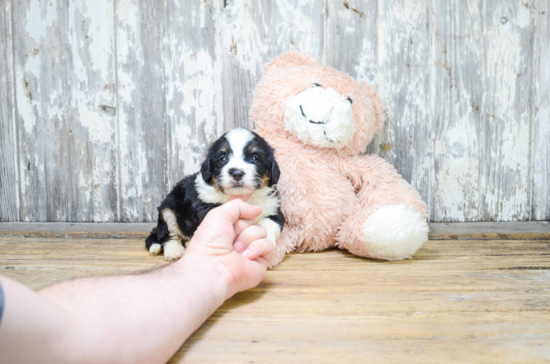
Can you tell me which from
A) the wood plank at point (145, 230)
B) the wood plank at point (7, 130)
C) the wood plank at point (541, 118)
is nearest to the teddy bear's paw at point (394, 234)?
the wood plank at point (145, 230)

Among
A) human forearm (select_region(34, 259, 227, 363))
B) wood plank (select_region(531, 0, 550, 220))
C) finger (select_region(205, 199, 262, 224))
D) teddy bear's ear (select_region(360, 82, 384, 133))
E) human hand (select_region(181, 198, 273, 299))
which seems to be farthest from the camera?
wood plank (select_region(531, 0, 550, 220))

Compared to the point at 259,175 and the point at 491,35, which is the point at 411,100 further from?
the point at 259,175

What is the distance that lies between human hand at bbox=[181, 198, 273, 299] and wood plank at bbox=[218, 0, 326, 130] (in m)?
1.24

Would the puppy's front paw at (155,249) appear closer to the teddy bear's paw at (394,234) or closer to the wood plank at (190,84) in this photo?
the wood plank at (190,84)

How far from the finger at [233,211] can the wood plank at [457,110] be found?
152cm

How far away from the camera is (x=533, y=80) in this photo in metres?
2.38


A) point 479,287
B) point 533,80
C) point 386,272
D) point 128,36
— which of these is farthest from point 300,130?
point 533,80

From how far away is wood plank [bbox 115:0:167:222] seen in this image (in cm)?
239

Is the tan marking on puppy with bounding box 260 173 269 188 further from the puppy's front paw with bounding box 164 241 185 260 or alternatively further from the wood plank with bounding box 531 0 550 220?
the wood plank with bounding box 531 0 550 220

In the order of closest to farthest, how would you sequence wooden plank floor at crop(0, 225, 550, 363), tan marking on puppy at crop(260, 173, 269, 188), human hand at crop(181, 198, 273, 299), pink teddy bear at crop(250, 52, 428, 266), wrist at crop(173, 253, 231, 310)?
wooden plank floor at crop(0, 225, 550, 363) → wrist at crop(173, 253, 231, 310) → human hand at crop(181, 198, 273, 299) → tan marking on puppy at crop(260, 173, 269, 188) → pink teddy bear at crop(250, 52, 428, 266)

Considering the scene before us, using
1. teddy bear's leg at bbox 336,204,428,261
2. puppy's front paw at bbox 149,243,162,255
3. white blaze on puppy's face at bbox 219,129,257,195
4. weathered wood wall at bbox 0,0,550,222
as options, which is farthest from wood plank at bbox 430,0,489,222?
puppy's front paw at bbox 149,243,162,255

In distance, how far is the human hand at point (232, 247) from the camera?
4.05ft

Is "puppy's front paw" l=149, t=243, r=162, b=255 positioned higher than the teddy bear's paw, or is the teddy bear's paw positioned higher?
the teddy bear's paw

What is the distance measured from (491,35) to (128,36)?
2.28 m
